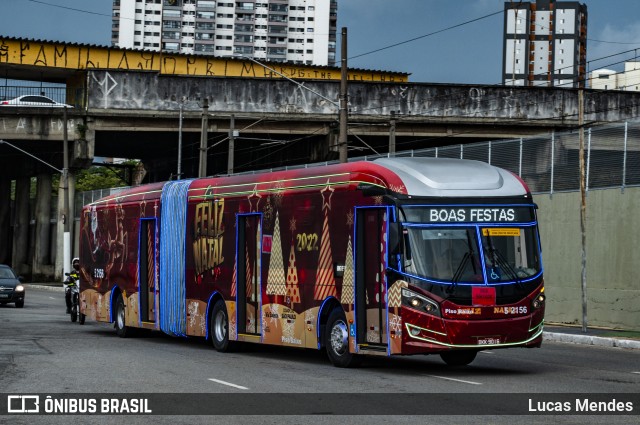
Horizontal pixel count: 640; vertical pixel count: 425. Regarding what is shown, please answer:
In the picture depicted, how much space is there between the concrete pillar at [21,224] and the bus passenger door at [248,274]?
62.3 metres

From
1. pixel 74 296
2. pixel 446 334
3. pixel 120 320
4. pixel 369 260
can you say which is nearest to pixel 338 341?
pixel 369 260

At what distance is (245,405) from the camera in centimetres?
1341

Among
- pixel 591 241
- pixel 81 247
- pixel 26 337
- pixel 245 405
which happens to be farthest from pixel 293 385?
pixel 591 241

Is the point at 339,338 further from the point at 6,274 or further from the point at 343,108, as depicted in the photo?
the point at 6,274

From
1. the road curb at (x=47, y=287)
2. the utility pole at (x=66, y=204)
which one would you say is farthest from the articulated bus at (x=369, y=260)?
the road curb at (x=47, y=287)

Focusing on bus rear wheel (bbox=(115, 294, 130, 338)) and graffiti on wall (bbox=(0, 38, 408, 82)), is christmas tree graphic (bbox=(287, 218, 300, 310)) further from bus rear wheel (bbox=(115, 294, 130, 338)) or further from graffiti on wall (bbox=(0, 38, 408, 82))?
graffiti on wall (bbox=(0, 38, 408, 82))

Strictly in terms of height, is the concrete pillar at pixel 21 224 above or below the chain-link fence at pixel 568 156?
below

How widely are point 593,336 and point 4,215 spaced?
67402 mm

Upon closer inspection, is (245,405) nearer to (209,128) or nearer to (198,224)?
(198,224)

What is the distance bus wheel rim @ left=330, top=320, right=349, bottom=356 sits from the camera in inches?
730

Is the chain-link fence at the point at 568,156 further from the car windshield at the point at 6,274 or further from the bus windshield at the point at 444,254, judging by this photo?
the car windshield at the point at 6,274

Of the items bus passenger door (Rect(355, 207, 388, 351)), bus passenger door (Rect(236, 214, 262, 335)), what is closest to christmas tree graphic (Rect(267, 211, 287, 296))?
bus passenger door (Rect(236, 214, 262, 335))

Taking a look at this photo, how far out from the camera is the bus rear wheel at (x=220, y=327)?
22609mm

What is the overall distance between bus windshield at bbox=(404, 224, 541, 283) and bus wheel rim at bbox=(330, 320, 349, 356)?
6.08 feet
